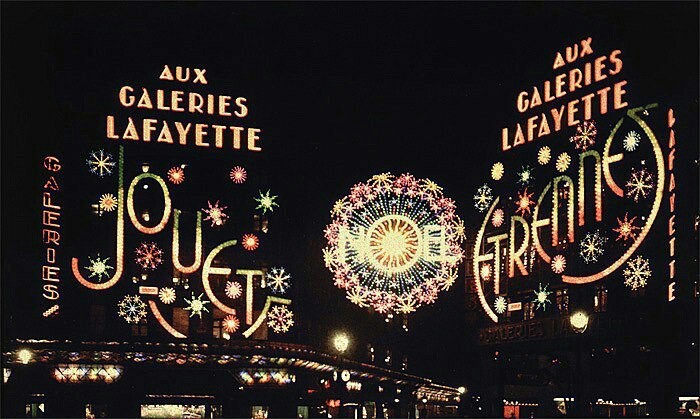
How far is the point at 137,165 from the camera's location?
247 ft

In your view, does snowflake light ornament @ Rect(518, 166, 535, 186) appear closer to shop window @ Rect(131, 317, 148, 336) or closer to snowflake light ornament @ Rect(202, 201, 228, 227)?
snowflake light ornament @ Rect(202, 201, 228, 227)

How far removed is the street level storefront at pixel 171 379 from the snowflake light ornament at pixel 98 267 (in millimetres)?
5938

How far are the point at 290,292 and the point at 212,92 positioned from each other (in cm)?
1623

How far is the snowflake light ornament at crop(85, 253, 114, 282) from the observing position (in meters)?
70.8

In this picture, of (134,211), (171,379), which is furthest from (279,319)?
(134,211)

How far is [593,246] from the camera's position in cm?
6378

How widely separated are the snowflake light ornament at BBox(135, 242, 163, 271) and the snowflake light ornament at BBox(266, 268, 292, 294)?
8969 millimetres

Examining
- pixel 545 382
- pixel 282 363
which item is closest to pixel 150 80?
pixel 282 363

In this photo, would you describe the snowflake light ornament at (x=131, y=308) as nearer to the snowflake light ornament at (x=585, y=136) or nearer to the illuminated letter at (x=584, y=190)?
the illuminated letter at (x=584, y=190)

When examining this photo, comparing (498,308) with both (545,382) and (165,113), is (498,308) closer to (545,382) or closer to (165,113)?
(545,382)

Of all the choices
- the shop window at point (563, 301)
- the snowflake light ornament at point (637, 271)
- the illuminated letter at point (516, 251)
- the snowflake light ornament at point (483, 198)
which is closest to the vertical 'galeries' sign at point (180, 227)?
the snowflake light ornament at point (483, 198)

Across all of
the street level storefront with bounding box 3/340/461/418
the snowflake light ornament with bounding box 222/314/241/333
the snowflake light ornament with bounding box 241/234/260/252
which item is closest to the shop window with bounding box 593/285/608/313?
the street level storefront with bounding box 3/340/461/418

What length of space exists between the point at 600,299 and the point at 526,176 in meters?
10.3

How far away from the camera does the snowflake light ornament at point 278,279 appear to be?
256 feet
